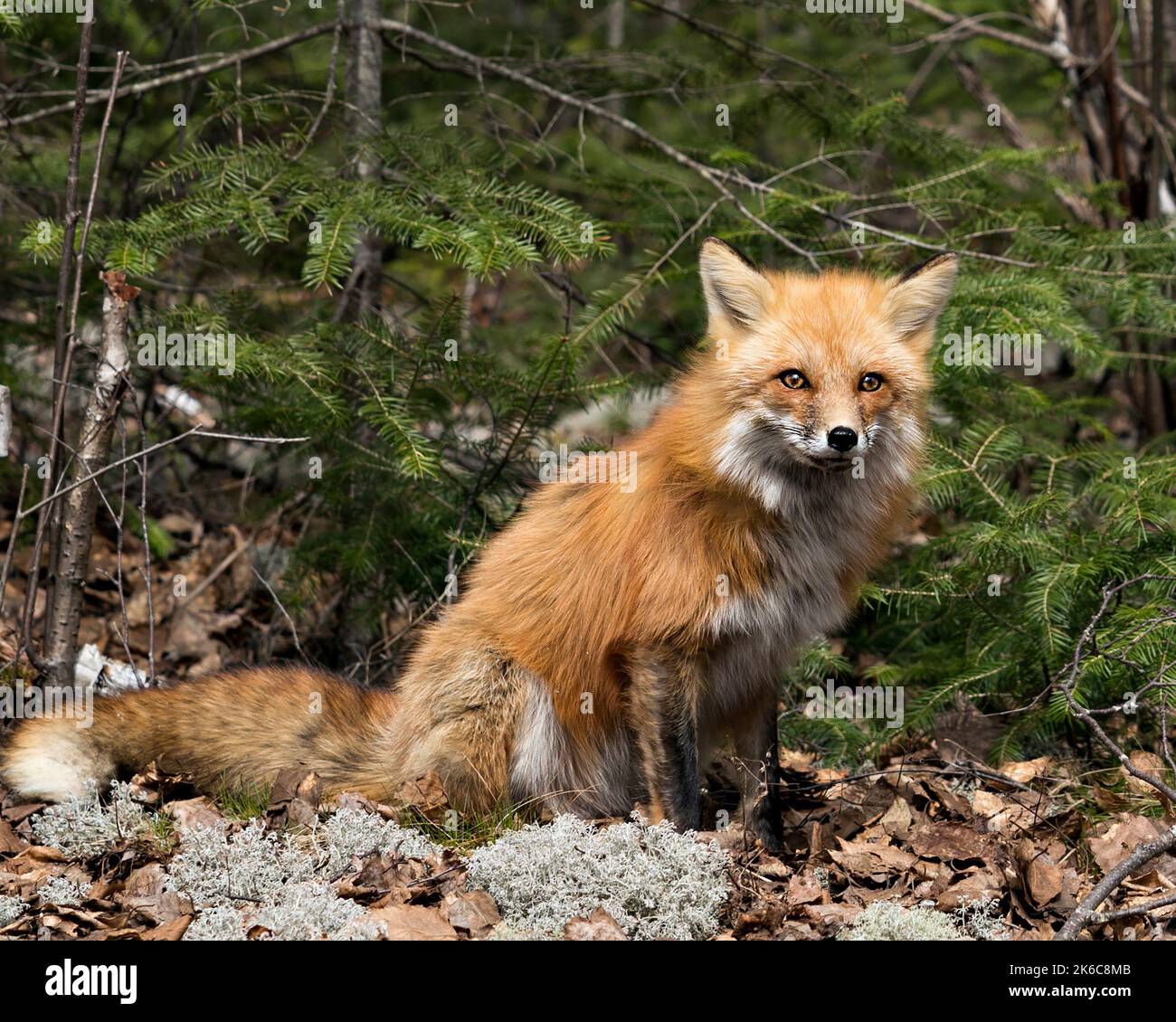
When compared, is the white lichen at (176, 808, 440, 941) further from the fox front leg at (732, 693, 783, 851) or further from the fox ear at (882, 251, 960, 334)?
the fox ear at (882, 251, 960, 334)

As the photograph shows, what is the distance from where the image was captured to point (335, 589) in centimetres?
684

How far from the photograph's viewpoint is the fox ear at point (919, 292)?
4.47m

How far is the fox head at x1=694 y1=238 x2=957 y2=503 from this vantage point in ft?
13.6

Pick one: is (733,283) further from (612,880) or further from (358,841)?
(358,841)

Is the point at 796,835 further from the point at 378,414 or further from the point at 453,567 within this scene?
the point at 378,414

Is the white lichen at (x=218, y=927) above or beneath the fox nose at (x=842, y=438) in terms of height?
beneath

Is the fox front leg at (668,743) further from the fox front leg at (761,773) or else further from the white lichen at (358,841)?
the white lichen at (358,841)
